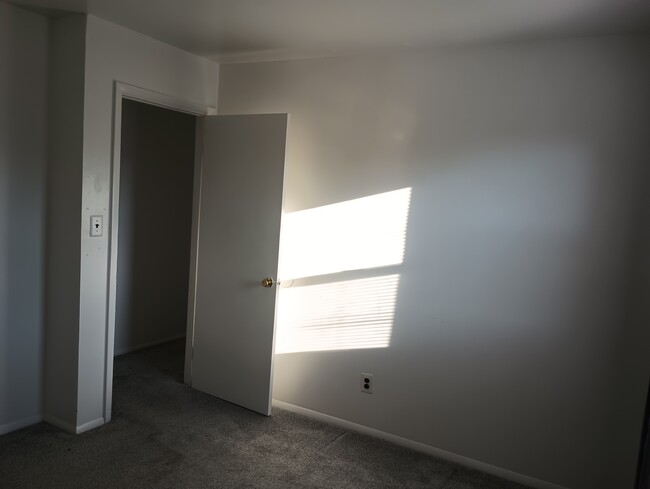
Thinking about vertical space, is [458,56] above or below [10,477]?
above

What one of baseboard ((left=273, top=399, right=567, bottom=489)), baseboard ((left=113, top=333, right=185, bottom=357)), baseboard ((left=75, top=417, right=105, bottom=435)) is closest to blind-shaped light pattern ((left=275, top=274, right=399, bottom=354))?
baseboard ((left=273, top=399, right=567, bottom=489))

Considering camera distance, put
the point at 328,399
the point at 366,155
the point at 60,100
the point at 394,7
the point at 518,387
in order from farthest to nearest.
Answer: the point at 328,399
the point at 366,155
the point at 60,100
the point at 518,387
the point at 394,7

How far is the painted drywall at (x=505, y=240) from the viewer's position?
2.58 m

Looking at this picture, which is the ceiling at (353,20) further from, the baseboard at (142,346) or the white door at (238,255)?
the baseboard at (142,346)

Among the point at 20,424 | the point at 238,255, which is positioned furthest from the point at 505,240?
the point at 20,424

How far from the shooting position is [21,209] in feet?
9.78

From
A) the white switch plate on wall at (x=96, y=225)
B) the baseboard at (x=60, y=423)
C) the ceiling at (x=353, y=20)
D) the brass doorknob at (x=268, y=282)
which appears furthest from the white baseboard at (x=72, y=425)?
the ceiling at (x=353, y=20)

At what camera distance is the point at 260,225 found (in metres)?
3.46

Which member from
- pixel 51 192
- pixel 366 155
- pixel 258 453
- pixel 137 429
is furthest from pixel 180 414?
pixel 366 155

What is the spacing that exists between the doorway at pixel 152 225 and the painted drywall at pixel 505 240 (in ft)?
5.80

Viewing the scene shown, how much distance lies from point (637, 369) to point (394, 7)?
80.1 inches

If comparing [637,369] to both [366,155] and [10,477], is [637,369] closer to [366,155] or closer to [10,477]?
[366,155]

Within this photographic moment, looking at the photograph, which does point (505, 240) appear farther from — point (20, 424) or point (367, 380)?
point (20, 424)

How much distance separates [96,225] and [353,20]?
5.87 ft
